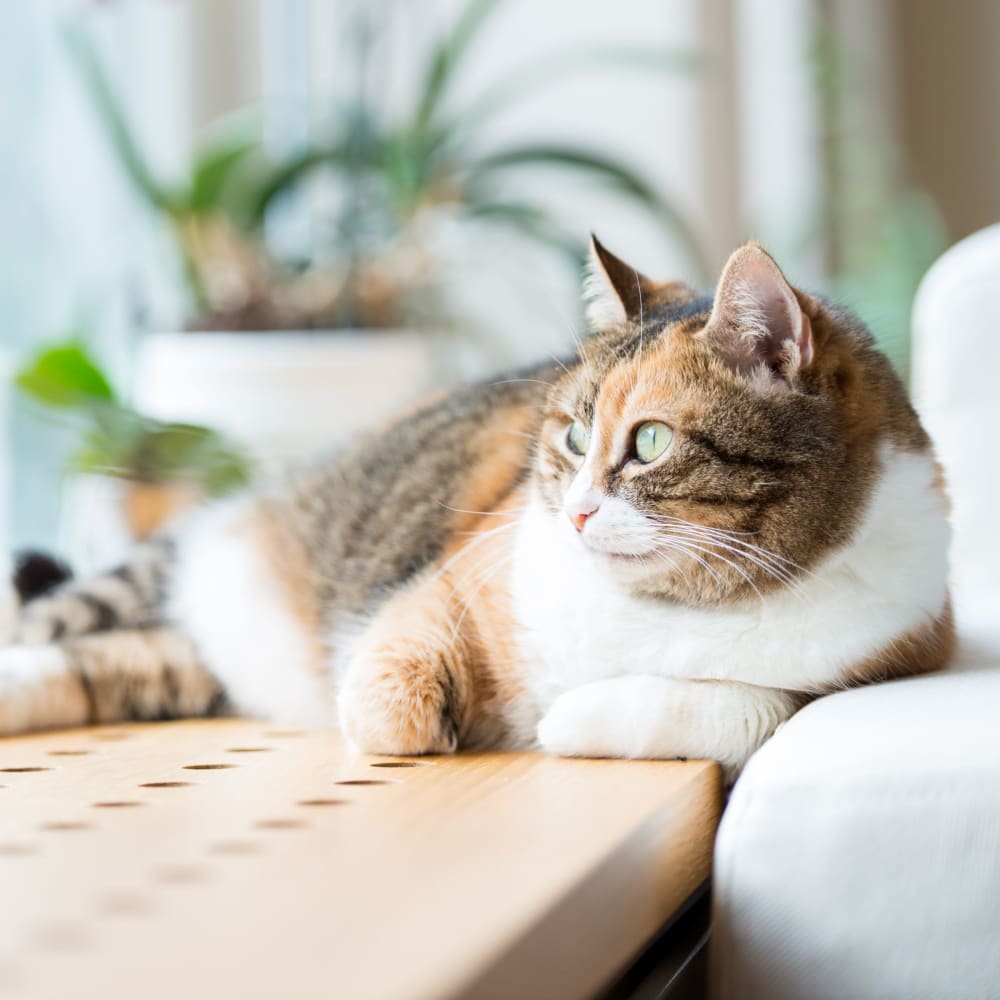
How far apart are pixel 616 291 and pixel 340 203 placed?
5.08 ft

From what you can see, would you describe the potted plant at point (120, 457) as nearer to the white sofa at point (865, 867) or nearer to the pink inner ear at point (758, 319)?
the pink inner ear at point (758, 319)

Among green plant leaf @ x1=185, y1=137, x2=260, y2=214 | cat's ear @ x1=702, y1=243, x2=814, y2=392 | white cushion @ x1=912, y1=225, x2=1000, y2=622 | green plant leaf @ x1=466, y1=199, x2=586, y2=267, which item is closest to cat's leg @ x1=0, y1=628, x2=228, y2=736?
cat's ear @ x1=702, y1=243, x2=814, y2=392

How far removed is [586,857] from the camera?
63 centimetres

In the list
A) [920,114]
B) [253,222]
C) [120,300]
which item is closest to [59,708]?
[253,222]

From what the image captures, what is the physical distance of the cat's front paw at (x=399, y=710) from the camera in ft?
3.18

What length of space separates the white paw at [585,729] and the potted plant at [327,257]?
984 millimetres

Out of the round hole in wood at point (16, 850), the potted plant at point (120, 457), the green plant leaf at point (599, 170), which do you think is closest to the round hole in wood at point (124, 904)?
the round hole in wood at point (16, 850)

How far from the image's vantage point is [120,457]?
185 centimetres

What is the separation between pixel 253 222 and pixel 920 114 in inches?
132

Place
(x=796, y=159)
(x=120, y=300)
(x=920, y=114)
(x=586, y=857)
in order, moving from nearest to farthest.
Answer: (x=586, y=857), (x=120, y=300), (x=796, y=159), (x=920, y=114)

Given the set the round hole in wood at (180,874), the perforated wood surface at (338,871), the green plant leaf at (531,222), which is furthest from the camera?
the green plant leaf at (531,222)

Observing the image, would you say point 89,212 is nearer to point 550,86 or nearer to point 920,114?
point 550,86

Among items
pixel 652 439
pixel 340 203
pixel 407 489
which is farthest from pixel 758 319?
pixel 340 203

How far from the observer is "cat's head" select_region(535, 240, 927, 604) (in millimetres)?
929
